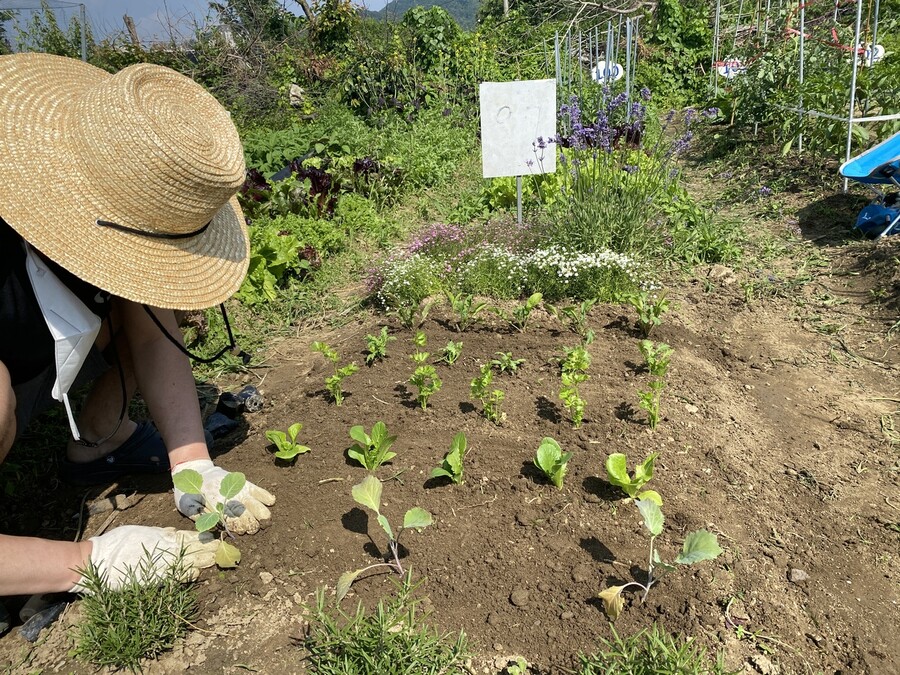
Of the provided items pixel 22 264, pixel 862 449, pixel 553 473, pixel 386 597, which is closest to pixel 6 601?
pixel 22 264

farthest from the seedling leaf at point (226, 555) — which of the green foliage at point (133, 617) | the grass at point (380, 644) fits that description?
the grass at point (380, 644)

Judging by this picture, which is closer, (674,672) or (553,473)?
(674,672)

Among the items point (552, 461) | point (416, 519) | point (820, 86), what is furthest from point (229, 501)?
point (820, 86)

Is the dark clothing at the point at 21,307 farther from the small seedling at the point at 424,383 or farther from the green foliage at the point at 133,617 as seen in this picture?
the small seedling at the point at 424,383

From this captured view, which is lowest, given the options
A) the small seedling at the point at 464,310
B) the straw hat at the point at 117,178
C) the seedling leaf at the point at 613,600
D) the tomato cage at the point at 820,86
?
the seedling leaf at the point at 613,600

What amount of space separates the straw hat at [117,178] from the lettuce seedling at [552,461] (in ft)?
3.91

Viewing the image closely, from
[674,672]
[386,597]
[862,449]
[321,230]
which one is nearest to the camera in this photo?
[674,672]

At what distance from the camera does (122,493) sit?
247 centimetres

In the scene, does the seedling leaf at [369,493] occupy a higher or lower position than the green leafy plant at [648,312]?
lower

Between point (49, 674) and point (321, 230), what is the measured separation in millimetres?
3526

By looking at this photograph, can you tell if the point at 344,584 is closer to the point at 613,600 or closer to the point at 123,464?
the point at 613,600

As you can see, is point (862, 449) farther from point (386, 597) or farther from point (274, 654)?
point (274, 654)

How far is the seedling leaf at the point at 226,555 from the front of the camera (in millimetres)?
1922

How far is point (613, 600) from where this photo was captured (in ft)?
5.63
